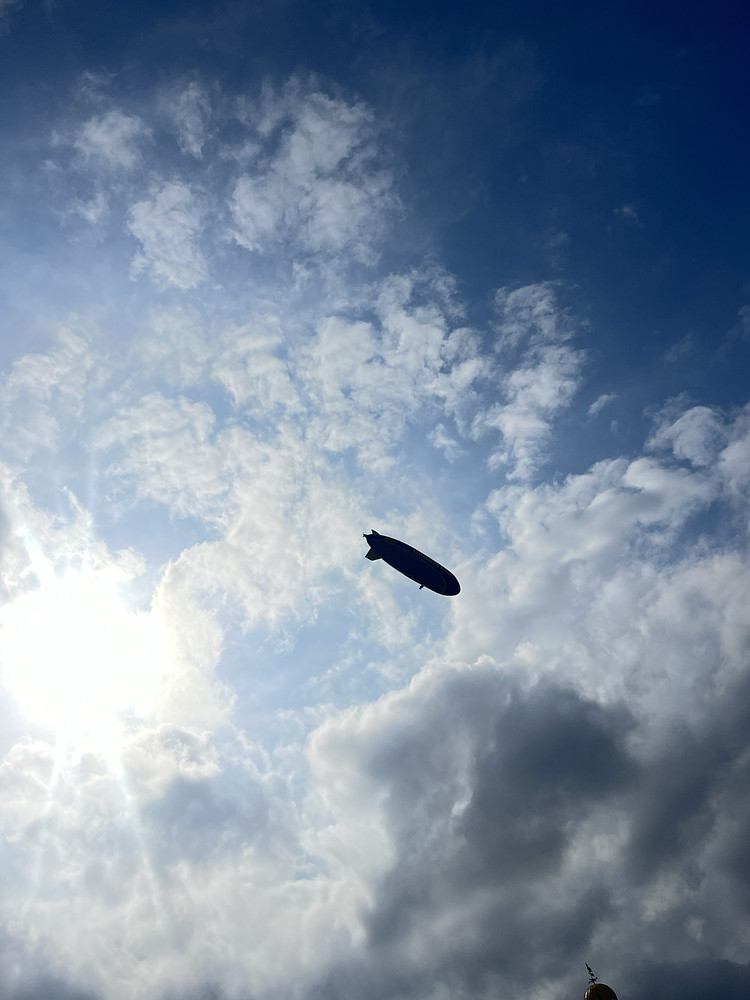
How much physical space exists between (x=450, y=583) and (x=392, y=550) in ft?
54.9

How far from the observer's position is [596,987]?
7702 inches

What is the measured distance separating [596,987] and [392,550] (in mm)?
125291

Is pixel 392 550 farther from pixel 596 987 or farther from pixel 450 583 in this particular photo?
pixel 596 987

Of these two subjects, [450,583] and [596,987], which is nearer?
[450,583]

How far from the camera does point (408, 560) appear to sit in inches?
7092

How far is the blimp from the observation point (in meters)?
180

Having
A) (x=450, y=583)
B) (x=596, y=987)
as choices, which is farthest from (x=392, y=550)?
(x=596, y=987)

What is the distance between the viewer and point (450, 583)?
18388 centimetres

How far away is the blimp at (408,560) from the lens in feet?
590

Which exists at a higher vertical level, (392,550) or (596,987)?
(392,550)

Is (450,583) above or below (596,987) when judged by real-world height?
above

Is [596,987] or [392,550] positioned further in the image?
[596,987]
